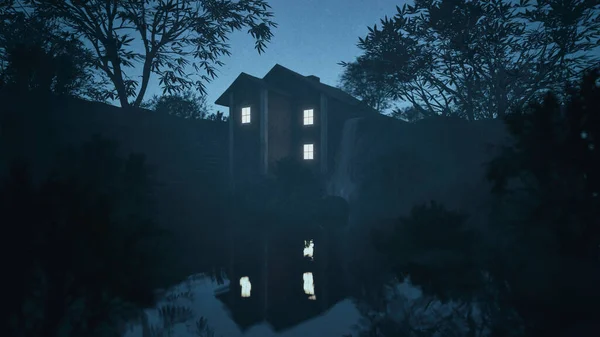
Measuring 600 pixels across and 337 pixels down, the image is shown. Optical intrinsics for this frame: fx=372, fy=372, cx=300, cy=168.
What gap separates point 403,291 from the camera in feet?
19.3

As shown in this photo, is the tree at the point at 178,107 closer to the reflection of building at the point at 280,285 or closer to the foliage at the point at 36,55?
the foliage at the point at 36,55

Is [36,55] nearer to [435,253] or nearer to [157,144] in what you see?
[157,144]

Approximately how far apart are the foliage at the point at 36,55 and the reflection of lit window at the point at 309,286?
19.1m

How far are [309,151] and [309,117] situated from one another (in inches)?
84.6

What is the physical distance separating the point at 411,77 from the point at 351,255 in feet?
48.6

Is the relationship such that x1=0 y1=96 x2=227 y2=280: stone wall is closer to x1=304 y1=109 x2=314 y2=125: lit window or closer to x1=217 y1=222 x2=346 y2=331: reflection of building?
x1=217 y1=222 x2=346 y2=331: reflection of building

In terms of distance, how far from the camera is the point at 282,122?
2352cm

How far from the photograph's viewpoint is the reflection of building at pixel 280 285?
17.3 feet

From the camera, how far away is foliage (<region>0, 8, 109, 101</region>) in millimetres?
19991

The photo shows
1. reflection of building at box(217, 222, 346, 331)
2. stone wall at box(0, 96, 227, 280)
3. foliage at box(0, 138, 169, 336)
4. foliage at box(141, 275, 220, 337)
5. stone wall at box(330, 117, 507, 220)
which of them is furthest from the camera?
stone wall at box(330, 117, 507, 220)

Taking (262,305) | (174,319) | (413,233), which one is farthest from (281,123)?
(174,319)

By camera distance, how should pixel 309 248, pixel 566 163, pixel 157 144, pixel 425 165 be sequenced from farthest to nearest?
pixel 157 144 < pixel 425 165 < pixel 309 248 < pixel 566 163

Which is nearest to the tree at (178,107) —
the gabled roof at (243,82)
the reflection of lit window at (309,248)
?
the gabled roof at (243,82)

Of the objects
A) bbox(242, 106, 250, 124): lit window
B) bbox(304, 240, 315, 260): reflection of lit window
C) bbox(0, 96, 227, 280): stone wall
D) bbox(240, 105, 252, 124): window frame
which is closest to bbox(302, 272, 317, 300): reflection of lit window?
bbox(304, 240, 315, 260): reflection of lit window
